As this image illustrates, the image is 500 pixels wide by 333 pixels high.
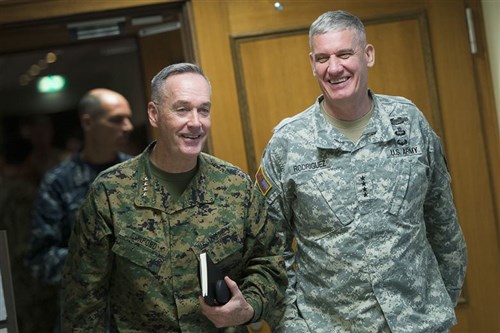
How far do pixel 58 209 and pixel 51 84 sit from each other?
3.21 ft

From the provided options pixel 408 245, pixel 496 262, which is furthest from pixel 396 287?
pixel 496 262

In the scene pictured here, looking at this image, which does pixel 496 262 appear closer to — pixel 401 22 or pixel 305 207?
pixel 401 22

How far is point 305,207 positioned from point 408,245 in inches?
13.6

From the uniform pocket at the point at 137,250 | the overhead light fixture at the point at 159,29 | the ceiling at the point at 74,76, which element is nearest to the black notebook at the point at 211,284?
the uniform pocket at the point at 137,250

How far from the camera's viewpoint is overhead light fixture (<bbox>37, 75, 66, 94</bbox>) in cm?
470

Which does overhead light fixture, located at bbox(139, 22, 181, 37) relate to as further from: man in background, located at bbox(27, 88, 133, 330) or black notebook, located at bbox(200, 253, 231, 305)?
black notebook, located at bbox(200, 253, 231, 305)

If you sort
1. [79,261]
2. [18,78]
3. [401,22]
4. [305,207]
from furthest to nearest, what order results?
[18,78] → [401,22] → [305,207] → [79,261]

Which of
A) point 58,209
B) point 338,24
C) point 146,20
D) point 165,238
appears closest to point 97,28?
point 146,20

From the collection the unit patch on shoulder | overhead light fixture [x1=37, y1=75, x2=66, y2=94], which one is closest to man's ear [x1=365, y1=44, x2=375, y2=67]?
the unit patch on shoulder

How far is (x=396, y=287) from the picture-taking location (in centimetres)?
295

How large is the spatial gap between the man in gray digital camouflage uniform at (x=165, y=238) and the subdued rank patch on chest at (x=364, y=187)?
35cm

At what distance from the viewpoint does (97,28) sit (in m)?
4.31

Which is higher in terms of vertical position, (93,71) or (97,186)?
(93,71)

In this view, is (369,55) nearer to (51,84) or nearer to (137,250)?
(137,250)
